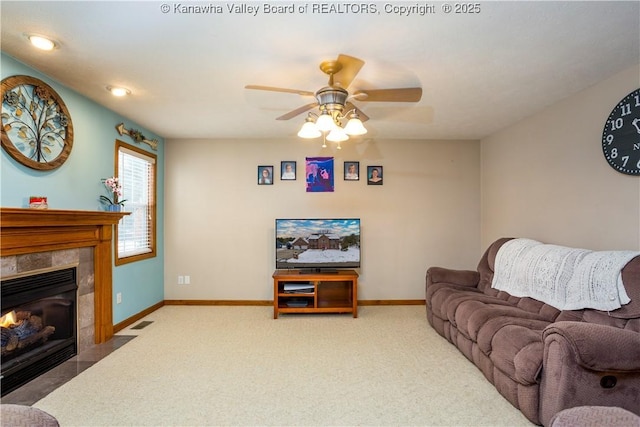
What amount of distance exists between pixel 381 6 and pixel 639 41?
5.74 feet

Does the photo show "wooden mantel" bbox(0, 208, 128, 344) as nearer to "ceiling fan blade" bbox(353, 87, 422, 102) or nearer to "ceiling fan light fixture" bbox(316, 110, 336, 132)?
"ceiling fan light fixture" bbox(316, 110, 336, 132)

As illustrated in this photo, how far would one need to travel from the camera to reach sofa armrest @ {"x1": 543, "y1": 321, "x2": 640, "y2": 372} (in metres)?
1.81

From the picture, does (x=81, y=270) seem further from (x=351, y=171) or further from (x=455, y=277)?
(x=455, y=277)

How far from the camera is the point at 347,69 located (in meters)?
2.40

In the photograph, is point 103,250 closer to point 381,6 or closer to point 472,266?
point 381,6

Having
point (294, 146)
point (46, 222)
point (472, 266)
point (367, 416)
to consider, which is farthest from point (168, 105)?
point (472, 266)

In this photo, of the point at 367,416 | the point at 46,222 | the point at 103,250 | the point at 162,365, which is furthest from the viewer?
the point at 103,250

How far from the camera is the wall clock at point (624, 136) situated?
252 cm

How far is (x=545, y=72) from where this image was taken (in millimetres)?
2652

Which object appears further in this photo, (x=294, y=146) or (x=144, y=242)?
(x=294, y=146)

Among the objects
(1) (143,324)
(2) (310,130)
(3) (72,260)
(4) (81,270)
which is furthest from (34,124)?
(1) (143,324)

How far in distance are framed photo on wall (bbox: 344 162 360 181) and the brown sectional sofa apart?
2.36 metres

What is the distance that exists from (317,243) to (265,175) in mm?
1257

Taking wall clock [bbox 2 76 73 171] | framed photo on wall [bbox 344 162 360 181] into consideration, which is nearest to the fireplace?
wall clock [bbox 2 76 73 171]
